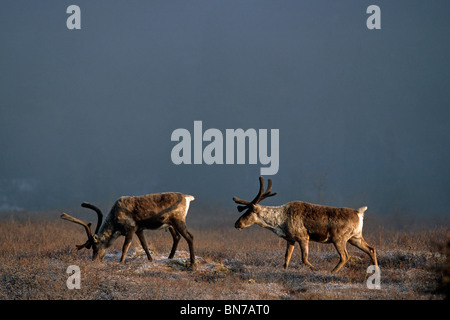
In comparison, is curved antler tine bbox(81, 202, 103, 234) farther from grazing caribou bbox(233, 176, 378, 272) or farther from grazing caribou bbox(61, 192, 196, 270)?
grazing caribou bbox(233, 176, 378, 272)

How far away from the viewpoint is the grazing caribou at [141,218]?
1569cm

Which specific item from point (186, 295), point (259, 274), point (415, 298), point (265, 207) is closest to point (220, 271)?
point (259, 274)

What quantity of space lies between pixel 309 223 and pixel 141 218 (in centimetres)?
511

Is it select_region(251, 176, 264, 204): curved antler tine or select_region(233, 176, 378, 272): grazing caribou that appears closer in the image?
select_region(233, 176, 378, 272): grazing caribou

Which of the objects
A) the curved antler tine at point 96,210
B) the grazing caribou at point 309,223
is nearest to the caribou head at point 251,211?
the grazing caribou at point 309,223

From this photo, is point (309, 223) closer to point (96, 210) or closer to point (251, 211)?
point (251, 211)

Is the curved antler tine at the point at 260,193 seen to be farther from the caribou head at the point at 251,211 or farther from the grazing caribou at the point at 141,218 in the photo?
the grazing caribou at the point at 141,218

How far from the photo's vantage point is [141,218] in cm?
1575

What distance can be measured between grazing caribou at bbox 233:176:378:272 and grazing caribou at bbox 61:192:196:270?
5.76 feet

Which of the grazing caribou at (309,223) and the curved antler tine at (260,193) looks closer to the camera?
the grazing caribou at (309,223)

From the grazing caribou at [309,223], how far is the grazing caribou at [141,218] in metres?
1.76

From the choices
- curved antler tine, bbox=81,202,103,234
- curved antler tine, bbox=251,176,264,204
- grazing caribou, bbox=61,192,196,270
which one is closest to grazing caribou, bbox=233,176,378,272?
curved antler tine, bbox=251,176,264,204

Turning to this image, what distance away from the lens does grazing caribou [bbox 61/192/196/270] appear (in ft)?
51.5

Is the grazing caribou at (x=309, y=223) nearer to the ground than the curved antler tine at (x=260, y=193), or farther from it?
nearer to the ground
